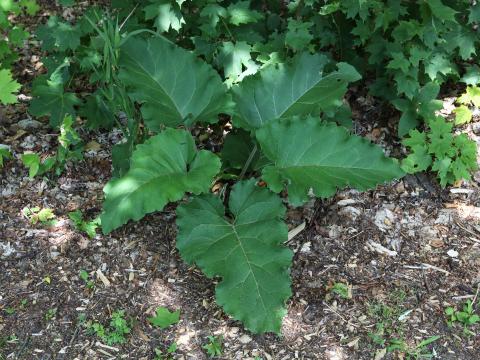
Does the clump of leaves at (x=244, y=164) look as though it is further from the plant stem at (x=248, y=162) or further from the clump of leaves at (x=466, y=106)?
the clump of leaves at (x=466, y=106)

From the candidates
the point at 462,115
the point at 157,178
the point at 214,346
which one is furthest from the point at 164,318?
the point at 462,115

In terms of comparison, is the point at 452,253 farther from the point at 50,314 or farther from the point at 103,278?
the point at 50,314

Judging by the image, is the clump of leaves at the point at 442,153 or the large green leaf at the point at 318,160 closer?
the large green leaf at the point at 318,160

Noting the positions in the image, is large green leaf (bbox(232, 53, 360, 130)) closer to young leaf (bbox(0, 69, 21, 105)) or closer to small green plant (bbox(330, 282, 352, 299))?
small green plant (bbox(330, 282, 352, 299))

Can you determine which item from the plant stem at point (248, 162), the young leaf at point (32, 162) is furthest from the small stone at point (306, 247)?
the young leaf at point (32, 162)

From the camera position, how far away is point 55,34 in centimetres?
350

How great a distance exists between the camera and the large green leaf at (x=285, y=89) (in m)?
3.32

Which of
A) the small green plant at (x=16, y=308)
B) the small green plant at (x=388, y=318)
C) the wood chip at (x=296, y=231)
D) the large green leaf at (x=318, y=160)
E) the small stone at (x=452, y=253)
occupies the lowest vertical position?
the small green plant at (x=388, y=318)

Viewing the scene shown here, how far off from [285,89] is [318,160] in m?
0.56

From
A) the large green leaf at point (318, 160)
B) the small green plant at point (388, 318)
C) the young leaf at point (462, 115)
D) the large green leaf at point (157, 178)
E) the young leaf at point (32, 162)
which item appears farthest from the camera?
the young leaf at point (462, 115)

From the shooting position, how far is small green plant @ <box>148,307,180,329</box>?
2.98 m

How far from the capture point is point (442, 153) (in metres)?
3.56

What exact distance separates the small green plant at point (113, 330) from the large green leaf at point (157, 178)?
0.58 meters

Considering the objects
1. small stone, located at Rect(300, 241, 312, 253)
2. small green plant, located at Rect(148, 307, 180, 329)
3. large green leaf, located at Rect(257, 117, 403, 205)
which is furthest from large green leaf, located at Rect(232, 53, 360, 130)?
small green plant, located at Rect(148, 307, 180, 329)
